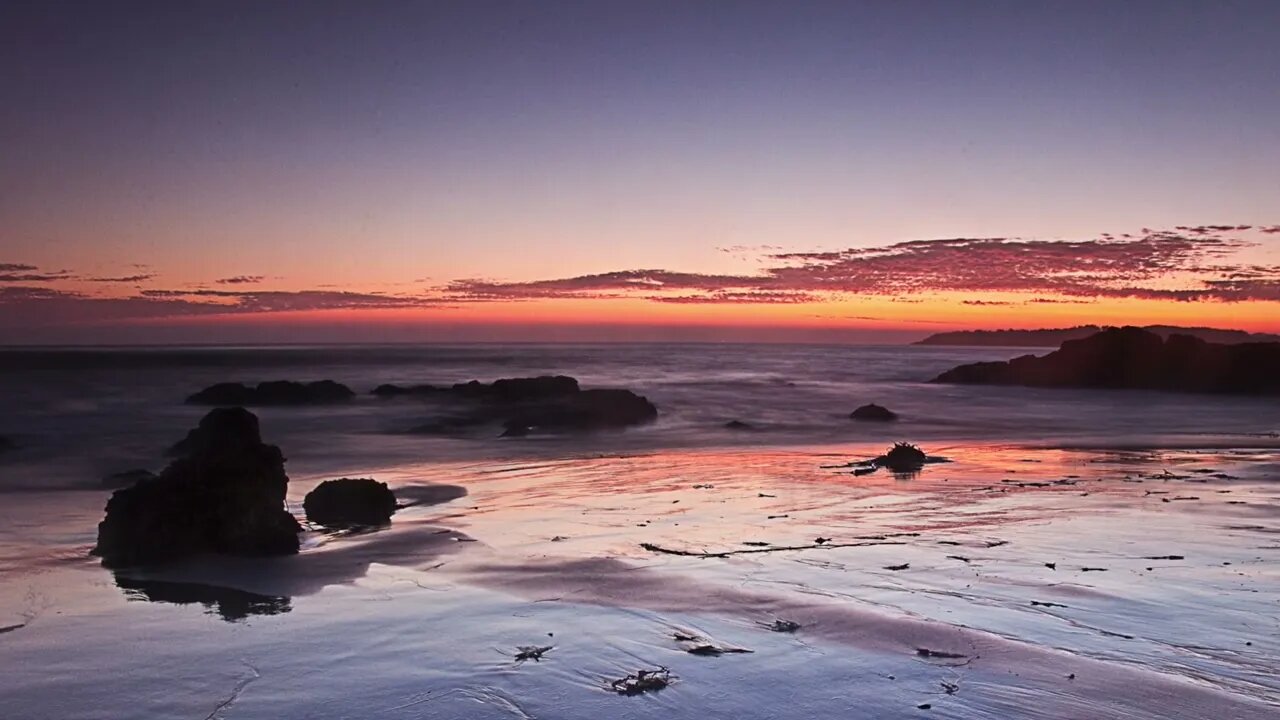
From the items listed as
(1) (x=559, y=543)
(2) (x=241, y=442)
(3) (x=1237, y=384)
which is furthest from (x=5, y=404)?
(3) (x=1237, y=384)

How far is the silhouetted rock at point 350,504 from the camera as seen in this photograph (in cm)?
→ 1101

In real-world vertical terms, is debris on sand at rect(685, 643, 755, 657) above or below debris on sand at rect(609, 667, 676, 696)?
below

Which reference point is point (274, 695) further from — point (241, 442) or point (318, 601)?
point (241, 442)

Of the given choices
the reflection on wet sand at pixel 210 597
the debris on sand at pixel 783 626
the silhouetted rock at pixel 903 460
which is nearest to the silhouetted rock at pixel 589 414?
the silhouetted rock at pixel 903 460

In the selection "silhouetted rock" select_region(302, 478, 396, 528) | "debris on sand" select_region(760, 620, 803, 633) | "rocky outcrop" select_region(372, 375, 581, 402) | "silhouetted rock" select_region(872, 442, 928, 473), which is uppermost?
"debris on sand" select_region(760, 620, 803, 633)

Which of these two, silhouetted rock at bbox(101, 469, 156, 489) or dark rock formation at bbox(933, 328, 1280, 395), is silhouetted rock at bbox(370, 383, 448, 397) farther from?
dark rock formation at bbox(933, 328, 1280, 395)

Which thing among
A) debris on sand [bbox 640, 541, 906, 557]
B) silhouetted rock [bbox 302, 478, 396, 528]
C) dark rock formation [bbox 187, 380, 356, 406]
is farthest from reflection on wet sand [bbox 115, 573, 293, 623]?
dark rock formation [bbox 187, 380, 356, 406]

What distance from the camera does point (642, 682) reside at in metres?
5.05

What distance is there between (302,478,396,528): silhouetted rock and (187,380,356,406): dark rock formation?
98.2 ft

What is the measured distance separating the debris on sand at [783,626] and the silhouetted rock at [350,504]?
631 cm

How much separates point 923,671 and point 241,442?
834cm

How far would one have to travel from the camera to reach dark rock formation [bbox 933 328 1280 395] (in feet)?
161

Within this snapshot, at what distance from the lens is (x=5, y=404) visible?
42.1 metres

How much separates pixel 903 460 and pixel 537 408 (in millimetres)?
17836
